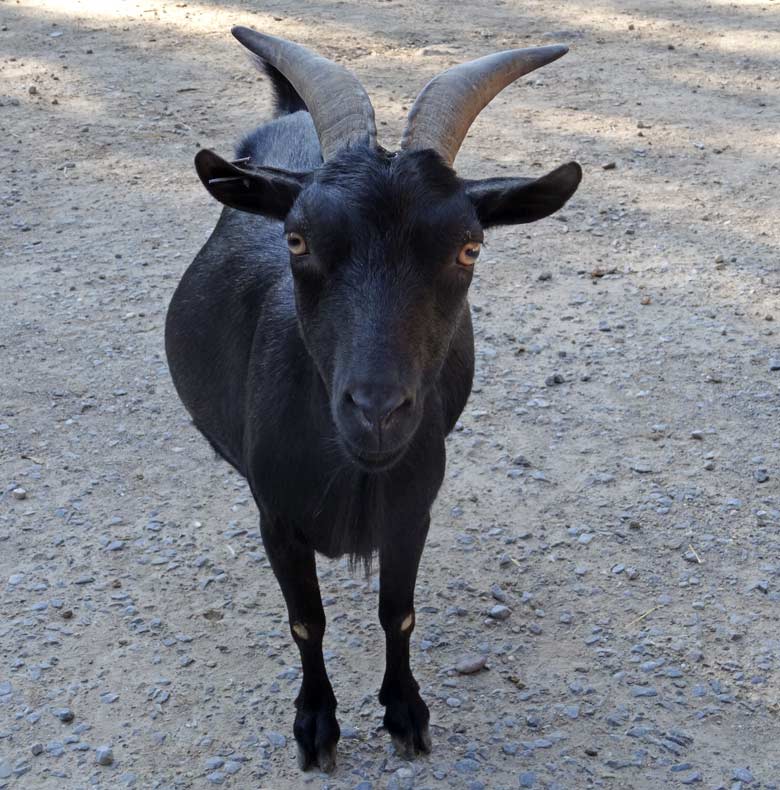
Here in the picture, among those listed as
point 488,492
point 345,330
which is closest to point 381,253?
point 345,330

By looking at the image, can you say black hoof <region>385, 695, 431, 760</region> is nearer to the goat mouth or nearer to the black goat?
the black goat

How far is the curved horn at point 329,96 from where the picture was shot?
3.80 meters

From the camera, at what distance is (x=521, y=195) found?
356cm

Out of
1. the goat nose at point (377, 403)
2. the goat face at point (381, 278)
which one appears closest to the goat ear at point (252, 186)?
the goat face at point (381, 278)

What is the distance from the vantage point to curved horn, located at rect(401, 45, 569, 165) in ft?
12.3

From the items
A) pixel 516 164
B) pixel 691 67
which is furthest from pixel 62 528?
pixel 691 67

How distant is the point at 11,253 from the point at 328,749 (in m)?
4.99

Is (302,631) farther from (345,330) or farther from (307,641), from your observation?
(345,330)

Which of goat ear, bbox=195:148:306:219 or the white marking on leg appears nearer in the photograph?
goat ear, bbox=195:148:306:219

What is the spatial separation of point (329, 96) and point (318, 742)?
221 cm

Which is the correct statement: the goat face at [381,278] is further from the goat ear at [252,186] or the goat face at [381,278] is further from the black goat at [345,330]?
the goat ear at [252,186]

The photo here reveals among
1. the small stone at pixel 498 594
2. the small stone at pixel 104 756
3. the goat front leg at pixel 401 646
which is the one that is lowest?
the small stone at pixel 104 756

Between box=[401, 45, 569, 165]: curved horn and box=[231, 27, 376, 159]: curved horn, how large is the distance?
0.15 m

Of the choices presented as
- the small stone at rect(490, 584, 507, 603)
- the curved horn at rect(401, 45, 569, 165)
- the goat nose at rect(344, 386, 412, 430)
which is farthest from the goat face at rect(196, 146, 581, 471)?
the small stone at rect(490, 584, 507, 603)
